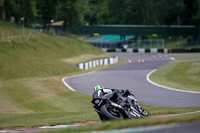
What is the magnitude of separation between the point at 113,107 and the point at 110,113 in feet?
0.82

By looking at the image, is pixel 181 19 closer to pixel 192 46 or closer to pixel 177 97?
pixel 192 46

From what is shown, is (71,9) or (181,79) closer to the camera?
(181,79)

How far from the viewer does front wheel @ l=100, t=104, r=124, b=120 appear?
1159 cm

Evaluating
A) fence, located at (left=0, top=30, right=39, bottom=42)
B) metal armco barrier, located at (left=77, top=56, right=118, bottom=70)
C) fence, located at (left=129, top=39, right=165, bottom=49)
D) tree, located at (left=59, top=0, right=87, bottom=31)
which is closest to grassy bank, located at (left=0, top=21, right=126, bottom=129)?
fence, located at (left=0, top=30, right=39, bottom=42)

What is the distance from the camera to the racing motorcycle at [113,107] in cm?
1168

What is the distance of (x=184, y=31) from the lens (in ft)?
289

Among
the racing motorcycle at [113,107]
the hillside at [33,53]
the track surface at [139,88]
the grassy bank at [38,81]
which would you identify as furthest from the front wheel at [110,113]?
the hillside at [33,53]

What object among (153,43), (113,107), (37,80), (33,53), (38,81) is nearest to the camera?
(113,107)

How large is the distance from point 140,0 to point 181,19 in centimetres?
1206

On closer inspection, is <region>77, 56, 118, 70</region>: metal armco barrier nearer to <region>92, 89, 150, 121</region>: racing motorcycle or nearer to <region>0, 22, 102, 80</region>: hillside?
<region>0, 22, 102, 80</region>: hillside

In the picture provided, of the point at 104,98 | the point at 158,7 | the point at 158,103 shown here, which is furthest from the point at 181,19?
the point at 104,98

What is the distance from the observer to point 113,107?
1188 centimetres

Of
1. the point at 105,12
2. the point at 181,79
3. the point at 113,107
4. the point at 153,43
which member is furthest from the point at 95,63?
the point at 105,12

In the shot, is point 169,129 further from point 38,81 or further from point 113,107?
point 38,81
